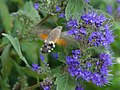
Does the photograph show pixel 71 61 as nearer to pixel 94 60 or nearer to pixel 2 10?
pixel 94 60

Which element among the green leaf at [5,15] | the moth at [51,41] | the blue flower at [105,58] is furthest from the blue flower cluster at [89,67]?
the green leaf at [5,15]

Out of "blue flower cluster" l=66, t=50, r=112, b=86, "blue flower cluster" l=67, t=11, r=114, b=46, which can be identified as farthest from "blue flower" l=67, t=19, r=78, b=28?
"blue flower cluster" l=66, t=50, r=112, b=86

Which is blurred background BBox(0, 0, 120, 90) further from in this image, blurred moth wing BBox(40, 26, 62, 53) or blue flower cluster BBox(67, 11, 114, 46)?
blurred moth wing BBox(40, 26, 62, 53)

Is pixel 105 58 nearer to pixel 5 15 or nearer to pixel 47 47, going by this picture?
pixel 47 47

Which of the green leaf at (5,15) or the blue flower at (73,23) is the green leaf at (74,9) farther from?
the green leaf at (5,15)

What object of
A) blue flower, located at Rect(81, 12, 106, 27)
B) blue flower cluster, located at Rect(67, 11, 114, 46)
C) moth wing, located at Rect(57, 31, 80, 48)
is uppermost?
blue flower, located at Rect(81, 12, 106, 27)

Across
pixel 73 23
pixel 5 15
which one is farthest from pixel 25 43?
pixel 73 23
